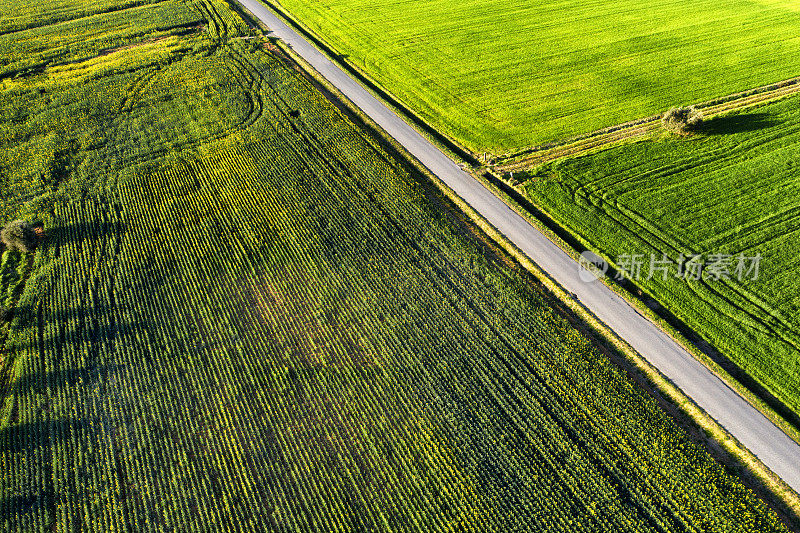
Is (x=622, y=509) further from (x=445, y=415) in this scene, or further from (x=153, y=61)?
(x=153, y=61)

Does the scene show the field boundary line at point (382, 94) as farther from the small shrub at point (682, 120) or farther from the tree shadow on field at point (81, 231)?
the tree shadow on field at point (81, 231)

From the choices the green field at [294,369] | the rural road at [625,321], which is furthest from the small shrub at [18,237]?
the rural road at [625,321]

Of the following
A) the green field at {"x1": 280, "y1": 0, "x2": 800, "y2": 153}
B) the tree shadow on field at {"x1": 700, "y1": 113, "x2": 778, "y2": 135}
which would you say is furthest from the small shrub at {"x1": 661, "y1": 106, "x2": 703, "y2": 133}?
the green field at {"x1": 280, "y1": 0, "x2": 800, "y2": 153}

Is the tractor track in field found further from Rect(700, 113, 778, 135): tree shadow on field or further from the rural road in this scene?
the rural road

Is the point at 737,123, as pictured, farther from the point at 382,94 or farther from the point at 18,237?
the point at 18,237
